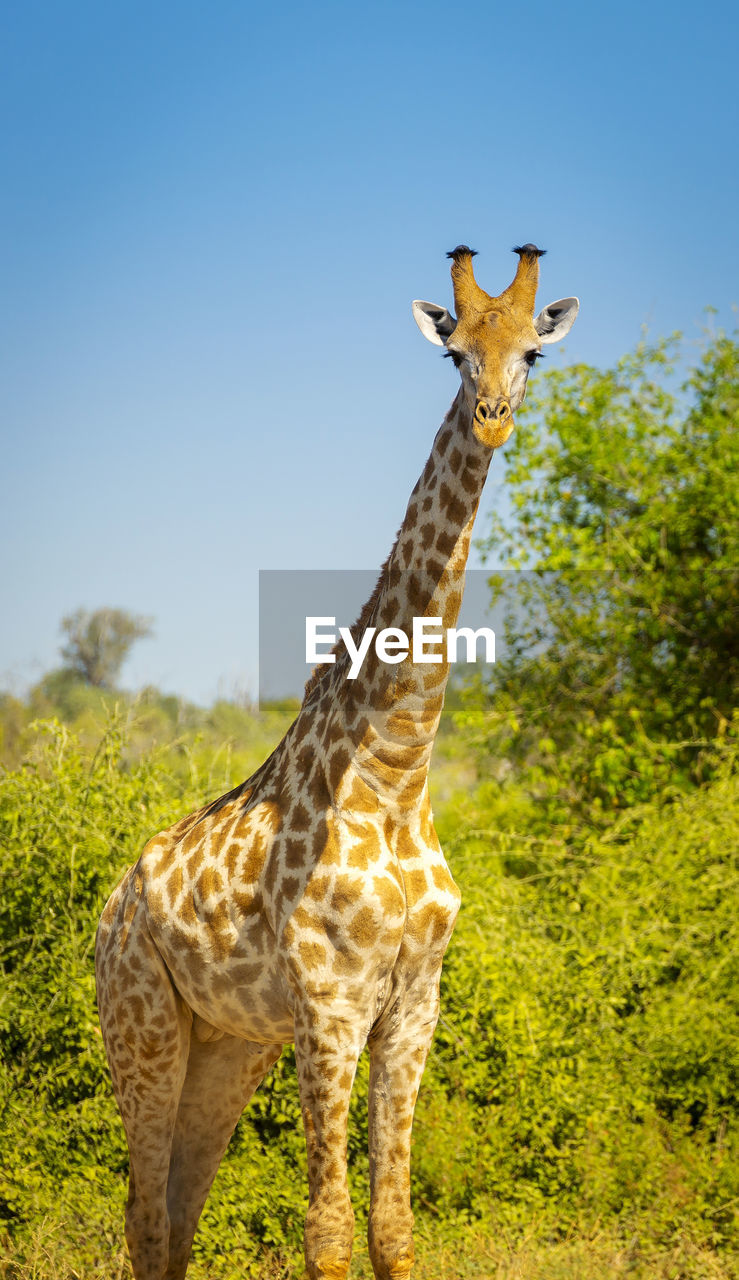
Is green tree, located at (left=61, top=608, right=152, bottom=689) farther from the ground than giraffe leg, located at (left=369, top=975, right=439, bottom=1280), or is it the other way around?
green tree, located at (left=61, top=608, right=152, bottom=689)

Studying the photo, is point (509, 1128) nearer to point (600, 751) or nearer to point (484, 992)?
point (484, 992)

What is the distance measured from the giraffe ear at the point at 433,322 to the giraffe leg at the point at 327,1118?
2.09m

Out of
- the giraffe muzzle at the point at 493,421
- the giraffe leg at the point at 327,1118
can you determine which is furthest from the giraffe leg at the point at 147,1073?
the giraffe muzzle at the point at 493,421

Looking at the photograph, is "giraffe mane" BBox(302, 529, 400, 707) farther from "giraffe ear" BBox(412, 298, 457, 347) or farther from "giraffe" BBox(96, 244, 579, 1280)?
"giraffe ear" BBox(412, 298, 457, 347)

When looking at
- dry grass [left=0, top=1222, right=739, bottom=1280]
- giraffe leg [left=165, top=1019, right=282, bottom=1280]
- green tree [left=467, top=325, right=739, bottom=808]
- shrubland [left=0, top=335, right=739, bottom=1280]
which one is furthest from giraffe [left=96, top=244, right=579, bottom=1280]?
green tree [left=467, top=325, right=739, bottom=808]

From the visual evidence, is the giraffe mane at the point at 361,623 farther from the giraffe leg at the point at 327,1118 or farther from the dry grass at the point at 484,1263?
the dry grass at the point at 484,1263

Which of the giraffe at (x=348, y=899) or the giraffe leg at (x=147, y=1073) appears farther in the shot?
the giraffe leg at (x=147, y=1073)

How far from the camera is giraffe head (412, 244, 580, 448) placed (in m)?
3.36

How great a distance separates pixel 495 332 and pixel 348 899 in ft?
5.73

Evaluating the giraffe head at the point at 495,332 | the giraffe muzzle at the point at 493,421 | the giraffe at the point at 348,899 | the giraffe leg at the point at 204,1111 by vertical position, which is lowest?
the giraffe leg at the point at 204,1111

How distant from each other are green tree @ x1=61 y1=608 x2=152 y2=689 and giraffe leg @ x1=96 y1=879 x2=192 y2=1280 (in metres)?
30.2

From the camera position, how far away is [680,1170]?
6.80 metres

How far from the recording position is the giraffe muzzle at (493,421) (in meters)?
3.32

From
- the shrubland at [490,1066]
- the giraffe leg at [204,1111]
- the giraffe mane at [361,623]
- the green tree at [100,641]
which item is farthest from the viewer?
the green tree at [100,641]
